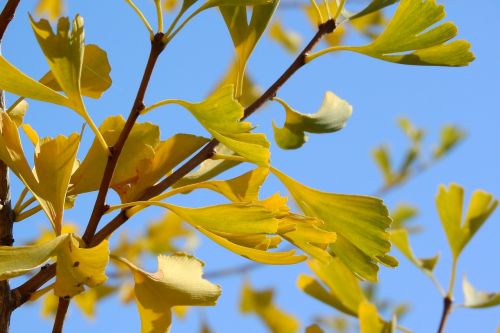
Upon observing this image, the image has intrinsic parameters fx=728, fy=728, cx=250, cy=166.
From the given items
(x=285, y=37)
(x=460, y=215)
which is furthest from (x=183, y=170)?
(x=285, y=37)

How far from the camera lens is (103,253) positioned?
377mm

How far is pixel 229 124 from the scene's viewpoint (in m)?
0.41

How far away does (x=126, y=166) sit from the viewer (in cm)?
47

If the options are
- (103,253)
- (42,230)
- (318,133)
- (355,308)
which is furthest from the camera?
(42,230)

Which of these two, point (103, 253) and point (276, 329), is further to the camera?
point (276, 329)

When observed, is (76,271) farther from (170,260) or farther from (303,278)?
(303,278)

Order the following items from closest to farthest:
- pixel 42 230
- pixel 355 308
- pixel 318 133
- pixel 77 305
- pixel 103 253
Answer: pixel 103 253 < pixel 318 133 < pixel 355 308 < pixel 77 305 < pixel 42 230

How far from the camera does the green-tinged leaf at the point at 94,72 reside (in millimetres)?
477

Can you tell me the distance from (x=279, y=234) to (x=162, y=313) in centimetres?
9

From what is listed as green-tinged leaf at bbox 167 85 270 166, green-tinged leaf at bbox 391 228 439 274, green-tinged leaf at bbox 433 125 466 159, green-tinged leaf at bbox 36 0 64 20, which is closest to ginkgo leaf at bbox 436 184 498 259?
green-tinged leaf at bbox 391 228 439 274

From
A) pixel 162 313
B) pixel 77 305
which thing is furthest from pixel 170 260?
pixel 77 305

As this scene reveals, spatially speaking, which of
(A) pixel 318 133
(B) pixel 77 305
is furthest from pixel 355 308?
(B) pixel 77 305

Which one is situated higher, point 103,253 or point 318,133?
point 318,133

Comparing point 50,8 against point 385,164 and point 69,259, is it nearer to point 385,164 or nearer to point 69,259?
point 385,164
